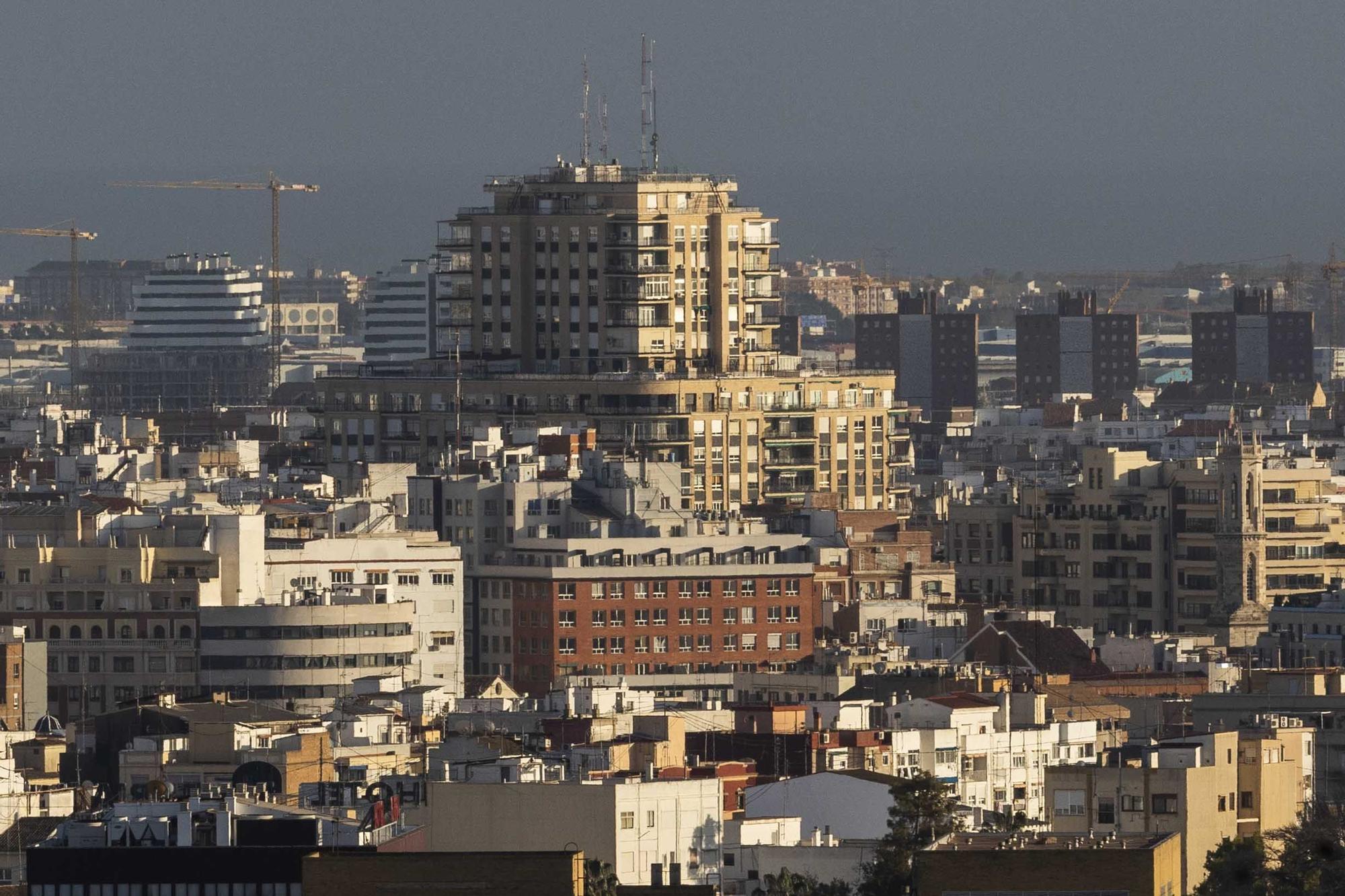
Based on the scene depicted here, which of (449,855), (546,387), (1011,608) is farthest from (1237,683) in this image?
(546,387)

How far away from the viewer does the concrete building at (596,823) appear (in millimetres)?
71188

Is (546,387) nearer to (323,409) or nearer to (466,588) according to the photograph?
(323,409)

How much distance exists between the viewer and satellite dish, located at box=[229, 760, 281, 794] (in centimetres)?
8031

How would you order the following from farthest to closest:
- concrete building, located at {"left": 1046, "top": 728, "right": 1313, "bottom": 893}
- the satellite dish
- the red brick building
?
the red brick building < the satellite dish < concrete building, located at {"left": 1046, "top": 728, "right": 1313, "bottom": 893}

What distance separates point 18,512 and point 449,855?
242 ft

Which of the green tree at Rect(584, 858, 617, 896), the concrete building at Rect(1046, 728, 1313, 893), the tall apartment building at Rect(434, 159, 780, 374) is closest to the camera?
the green tree at Rect(584, 858, 617, 896)

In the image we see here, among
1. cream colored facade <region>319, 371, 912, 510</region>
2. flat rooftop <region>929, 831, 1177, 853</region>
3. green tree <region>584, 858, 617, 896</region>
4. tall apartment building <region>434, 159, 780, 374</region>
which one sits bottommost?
green tree <region>584, 858, 617, 896</region>

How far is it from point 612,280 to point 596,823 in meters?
106

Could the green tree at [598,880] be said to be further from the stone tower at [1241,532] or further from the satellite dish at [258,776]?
the stone tower at [1241,532]

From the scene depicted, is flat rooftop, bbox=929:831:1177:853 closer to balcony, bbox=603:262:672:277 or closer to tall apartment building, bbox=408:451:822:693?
Result: tall apartment building, bbox=408:451:822:693

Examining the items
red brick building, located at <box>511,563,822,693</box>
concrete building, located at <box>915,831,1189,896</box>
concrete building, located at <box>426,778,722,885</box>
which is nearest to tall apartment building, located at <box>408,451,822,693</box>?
red brick building, located at <box>511,563,822,693</box>

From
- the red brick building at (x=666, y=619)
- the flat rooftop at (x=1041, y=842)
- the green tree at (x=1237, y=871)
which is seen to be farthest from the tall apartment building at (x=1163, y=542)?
the flat rooftop at (x=1041, y=842)

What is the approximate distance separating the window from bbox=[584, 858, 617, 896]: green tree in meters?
13.3

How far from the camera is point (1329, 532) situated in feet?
488
